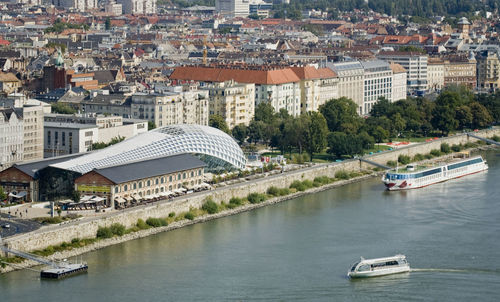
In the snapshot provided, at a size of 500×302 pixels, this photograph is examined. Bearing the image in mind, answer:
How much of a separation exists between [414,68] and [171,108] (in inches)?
1070

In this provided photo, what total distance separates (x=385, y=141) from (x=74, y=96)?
12.0 m

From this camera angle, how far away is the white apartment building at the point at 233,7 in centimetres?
13375

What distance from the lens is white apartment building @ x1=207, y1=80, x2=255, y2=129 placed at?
157ft

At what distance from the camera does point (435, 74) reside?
231ft

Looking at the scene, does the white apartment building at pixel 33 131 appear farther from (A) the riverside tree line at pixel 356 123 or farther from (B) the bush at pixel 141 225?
(A) the riverside tree line at pixel 356 123

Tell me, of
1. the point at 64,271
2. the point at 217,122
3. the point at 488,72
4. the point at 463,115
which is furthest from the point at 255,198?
the point at 488,72

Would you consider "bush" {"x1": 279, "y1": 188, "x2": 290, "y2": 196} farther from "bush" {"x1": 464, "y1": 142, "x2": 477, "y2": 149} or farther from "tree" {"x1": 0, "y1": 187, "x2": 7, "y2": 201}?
"bush" {"x1": 464, "y1": 142, "x2": 477, "y2": 149}

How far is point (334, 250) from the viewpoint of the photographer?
95.4 ft

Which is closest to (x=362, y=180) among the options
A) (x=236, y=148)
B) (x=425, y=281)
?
(x=236, y=148)

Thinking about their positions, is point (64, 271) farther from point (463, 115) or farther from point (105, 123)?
point (463, 115)

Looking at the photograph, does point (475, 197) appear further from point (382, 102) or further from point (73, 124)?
point (382, 102)

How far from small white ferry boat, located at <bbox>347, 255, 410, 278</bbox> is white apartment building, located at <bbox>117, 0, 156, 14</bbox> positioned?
110 metres

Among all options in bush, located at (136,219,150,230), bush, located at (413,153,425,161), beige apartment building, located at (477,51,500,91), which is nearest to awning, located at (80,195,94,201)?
bush, located at (136,219,150,230)

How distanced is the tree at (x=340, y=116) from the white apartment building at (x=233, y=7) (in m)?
83.1
